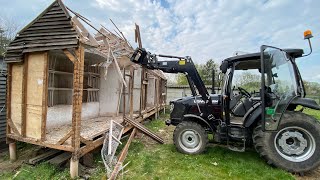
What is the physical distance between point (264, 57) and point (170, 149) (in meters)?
3.37

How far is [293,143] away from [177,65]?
3.21 meters

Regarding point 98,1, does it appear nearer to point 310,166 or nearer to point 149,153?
point 149,153

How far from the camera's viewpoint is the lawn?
383 cm

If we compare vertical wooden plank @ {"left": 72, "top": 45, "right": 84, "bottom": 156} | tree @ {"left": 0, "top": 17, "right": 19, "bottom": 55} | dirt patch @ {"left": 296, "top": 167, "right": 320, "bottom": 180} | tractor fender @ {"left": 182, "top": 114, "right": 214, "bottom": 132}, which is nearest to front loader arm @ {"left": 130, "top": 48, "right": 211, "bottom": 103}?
tractor fender @ {"left": 182, "top": 114, "right": 214, "bottom": 132}

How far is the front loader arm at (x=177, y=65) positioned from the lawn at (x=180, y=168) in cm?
151

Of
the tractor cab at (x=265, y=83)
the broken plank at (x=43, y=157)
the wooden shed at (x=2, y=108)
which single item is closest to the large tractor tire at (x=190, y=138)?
the tractor cab at (x=265, y=83)

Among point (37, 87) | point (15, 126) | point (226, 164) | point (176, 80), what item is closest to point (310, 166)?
point (226, 164)

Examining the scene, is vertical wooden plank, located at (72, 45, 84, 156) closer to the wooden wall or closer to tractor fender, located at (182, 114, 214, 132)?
the wooden wall

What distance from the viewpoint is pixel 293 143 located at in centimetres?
405

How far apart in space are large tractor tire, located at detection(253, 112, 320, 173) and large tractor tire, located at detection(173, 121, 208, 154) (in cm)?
122

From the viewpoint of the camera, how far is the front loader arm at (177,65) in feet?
16.7

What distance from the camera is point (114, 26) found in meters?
6.40

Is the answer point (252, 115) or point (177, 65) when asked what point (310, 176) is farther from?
point (177, 65)

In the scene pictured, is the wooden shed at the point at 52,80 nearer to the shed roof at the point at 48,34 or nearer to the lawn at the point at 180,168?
the shed roof at the point at 48,34
